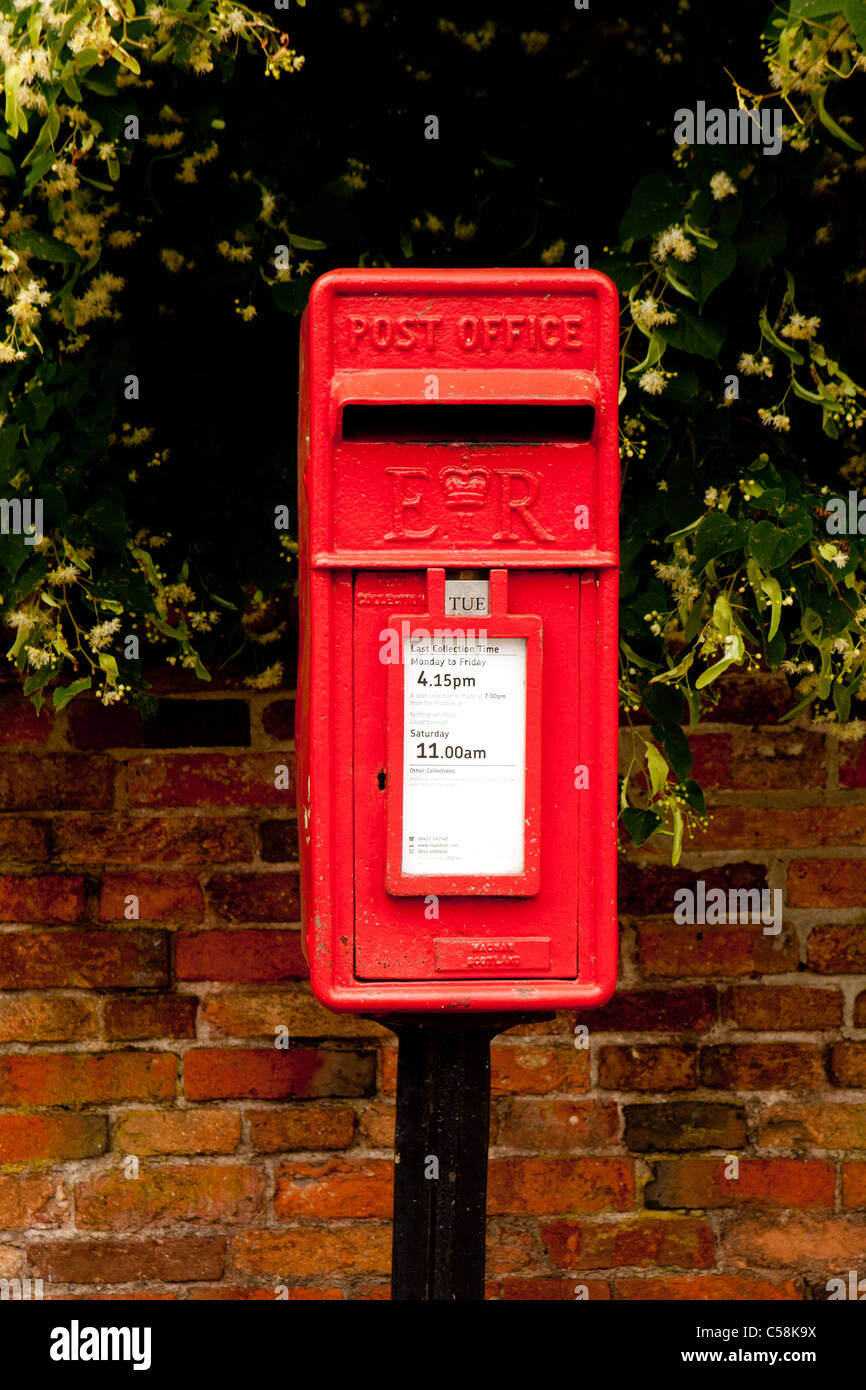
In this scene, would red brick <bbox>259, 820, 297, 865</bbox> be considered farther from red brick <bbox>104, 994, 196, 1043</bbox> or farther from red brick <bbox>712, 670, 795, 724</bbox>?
red brick <bbox>712, 670, 795, 724</bbox>

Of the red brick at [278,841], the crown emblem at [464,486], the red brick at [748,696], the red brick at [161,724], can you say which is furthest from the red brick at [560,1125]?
the crown emblem at [464,486]

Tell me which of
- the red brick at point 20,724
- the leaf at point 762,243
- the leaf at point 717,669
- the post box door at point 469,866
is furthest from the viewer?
the red brick at point 20,724

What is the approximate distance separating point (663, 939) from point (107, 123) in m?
1.45

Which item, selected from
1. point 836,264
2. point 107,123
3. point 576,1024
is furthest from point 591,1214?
point 107,123

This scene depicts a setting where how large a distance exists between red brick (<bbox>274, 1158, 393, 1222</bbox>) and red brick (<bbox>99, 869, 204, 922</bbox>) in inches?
18.1

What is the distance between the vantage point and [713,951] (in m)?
2.04

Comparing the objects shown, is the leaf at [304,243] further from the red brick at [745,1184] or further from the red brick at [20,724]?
the red brick at [745,1184]

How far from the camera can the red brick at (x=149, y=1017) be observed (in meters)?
2.02

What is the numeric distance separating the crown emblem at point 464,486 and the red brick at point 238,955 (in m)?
0.99

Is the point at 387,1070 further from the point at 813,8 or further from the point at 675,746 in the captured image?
the point at 813,8

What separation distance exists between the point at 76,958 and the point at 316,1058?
0.43m

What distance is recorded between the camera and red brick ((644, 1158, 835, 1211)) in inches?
80.7

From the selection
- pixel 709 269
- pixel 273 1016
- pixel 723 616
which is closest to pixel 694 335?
pixel 709 269

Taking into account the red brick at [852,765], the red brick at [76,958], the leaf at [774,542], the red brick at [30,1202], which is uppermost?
the leaf at [774,542]
